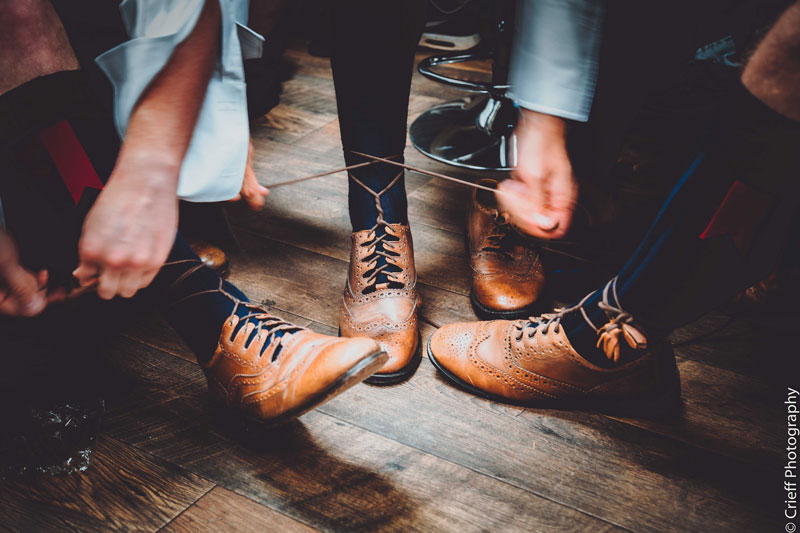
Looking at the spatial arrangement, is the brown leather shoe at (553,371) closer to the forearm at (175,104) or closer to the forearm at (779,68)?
the forearm at (779,68)

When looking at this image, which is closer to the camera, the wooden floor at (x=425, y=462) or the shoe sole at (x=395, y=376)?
the wooden floor at (x=425, y=462)

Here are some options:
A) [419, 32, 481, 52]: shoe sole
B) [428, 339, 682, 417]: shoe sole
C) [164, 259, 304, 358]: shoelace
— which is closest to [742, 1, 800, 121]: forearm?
[428, 339, 682, 417]: shoe sole

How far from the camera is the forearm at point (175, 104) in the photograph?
1.71 ft

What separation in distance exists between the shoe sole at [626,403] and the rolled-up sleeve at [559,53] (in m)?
0.43

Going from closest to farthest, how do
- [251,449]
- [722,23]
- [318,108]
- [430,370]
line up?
[251,449]
[430,370]
[722,23]
[318,108]

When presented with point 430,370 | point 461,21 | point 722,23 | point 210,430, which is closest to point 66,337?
point 210,430

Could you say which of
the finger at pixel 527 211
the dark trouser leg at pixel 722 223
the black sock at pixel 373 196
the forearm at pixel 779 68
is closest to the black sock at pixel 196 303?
the black sock at pixel 373 196

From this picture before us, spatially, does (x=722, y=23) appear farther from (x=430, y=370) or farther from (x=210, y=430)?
(x=210, y=430)

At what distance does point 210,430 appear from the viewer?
0.74m

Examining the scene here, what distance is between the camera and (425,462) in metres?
0.69

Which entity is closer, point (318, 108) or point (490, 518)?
point (490, 518)

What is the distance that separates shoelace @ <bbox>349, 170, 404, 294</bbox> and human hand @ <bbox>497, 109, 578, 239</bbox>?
236 mm

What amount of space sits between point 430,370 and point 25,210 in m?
0.62

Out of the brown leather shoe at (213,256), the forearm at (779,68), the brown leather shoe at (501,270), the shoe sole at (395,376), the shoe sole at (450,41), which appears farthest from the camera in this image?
the shoe sole at (450,41)
